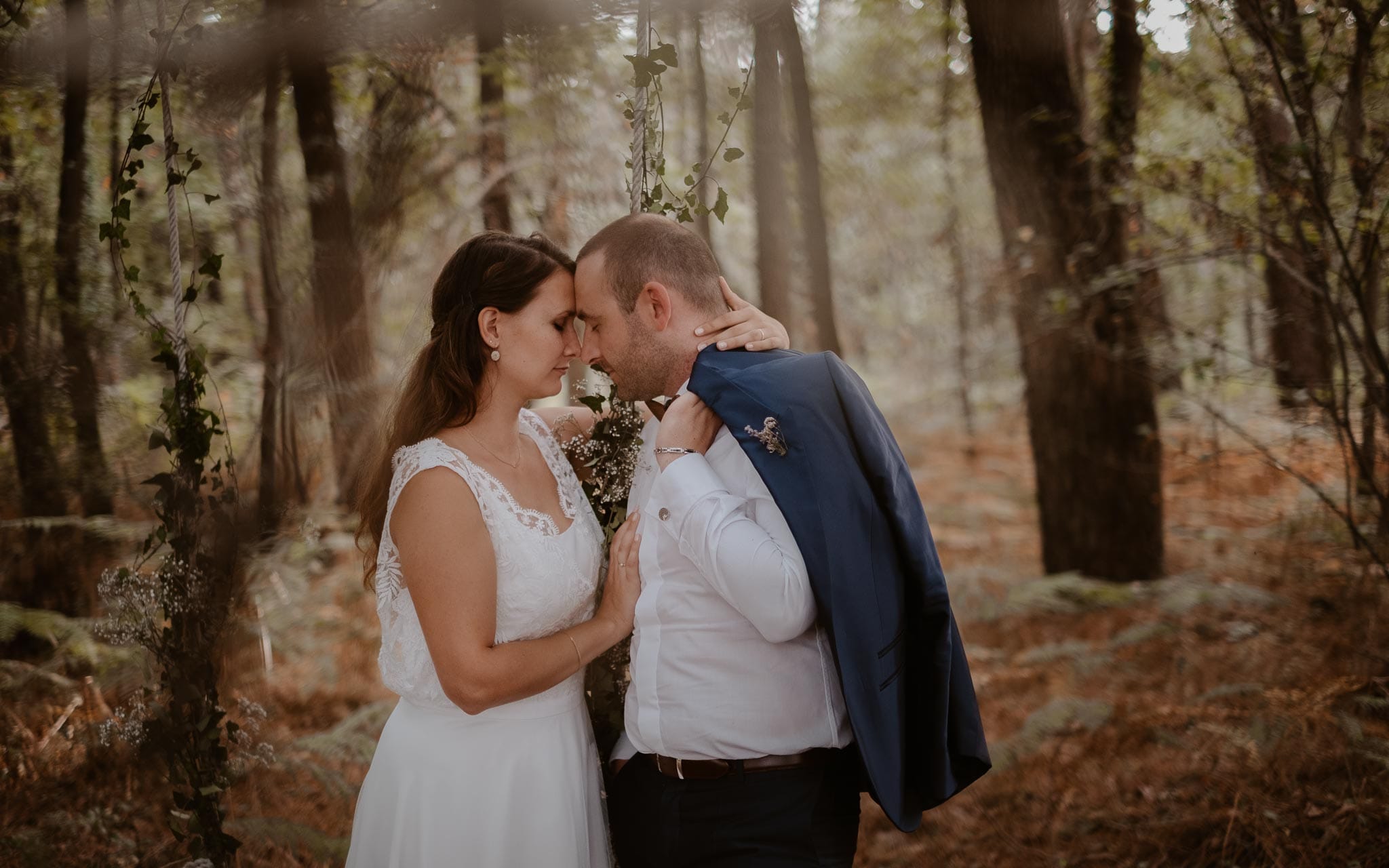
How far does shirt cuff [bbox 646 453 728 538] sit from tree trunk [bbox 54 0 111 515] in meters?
4.73

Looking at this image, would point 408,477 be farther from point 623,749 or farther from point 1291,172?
point 1291,172

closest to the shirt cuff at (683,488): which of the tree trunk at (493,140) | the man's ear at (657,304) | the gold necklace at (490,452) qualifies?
the man's ear at (657,304)

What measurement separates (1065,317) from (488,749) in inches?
193

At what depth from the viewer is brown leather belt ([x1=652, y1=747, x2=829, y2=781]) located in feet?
6.81

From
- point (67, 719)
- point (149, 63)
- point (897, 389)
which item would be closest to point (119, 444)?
point (67, 719)

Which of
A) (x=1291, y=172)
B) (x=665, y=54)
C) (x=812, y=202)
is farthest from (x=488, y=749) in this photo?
(x=812, y=202)

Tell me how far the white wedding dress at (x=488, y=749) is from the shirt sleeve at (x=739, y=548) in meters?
0.51

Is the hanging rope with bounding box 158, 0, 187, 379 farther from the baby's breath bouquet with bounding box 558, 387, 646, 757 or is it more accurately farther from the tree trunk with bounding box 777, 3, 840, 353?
the tree trunk with bounding box 777, 3, 840, 353

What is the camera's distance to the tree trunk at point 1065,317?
597 cm

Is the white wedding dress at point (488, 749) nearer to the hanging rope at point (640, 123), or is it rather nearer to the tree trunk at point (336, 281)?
the hanging rope at point (640, 123)

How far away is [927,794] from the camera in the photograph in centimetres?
211

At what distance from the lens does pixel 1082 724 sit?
4.84m

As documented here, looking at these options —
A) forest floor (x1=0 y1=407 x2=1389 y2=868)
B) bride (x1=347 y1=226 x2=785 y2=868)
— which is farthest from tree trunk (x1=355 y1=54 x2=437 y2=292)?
bride (x1=347 y1=226 x2=785 y2=868)

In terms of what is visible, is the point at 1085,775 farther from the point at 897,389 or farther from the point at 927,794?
the point at 897,389
